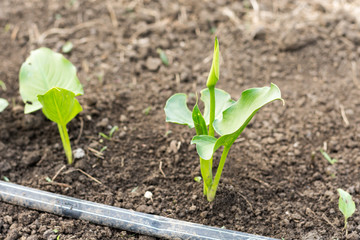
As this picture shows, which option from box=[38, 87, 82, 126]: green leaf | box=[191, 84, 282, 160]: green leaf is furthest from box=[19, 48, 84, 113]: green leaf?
box=[191, 84, 282, 160]: green leaf

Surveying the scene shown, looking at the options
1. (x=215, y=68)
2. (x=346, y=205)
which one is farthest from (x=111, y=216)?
(x=346, y=205)

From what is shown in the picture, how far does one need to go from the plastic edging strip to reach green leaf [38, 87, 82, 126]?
366mm

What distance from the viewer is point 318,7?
3314 millimetres

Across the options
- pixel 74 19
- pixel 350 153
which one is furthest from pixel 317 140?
pixel 74 19

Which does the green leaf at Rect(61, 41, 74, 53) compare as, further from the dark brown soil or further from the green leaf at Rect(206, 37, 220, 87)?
the green leaf at Rect(206, 37, 220, 87)

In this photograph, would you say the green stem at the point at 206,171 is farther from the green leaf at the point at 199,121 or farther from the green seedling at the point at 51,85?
the green seedling at the point at 51,85

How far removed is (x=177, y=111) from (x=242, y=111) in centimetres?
29

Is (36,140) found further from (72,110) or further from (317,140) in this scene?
(317,140)

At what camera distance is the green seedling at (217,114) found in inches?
61.7

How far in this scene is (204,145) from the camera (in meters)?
1.62

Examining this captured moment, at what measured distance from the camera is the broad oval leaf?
5.26 ft

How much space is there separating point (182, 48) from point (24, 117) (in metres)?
1.20

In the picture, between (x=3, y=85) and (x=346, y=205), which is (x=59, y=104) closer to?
(x=3, y=85)

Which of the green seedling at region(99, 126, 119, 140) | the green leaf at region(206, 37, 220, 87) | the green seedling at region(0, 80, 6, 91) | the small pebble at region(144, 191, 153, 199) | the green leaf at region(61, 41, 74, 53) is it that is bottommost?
the small pebble at region(144, 191, 153, 199)
